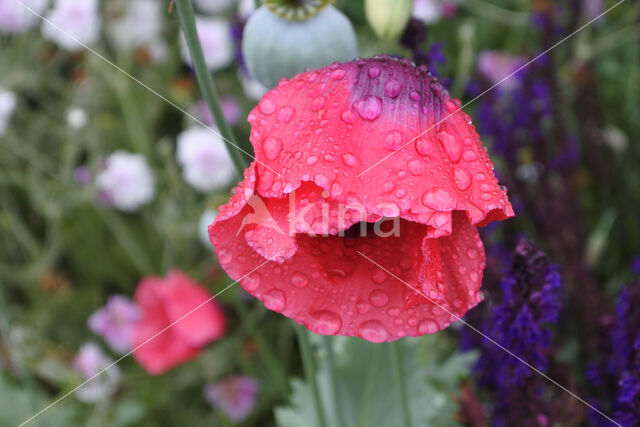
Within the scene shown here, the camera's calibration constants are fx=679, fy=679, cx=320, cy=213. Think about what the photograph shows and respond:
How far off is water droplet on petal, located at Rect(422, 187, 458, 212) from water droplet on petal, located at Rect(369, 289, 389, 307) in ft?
0.33

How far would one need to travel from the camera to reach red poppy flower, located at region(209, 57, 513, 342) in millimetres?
447

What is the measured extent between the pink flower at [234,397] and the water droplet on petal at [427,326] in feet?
2.50

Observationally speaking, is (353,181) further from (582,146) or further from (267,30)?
(582,146)

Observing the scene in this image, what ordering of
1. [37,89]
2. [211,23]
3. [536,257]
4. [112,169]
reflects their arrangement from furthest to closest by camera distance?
[37,89], [211,23], [112,169], [536,257]

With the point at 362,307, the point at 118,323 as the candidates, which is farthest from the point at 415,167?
the point at 118,323

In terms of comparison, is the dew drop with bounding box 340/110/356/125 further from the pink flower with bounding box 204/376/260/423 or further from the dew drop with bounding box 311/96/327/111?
the pink flower with bounding box 204/376/260/423

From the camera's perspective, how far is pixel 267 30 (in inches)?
23.0

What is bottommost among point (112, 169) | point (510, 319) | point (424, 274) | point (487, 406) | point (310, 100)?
point (487, 406)

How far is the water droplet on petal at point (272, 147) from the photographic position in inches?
18.8

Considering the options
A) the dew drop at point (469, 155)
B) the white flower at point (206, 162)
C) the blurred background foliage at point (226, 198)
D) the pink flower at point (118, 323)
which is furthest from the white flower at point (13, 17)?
the dew drop at point (469, 155)

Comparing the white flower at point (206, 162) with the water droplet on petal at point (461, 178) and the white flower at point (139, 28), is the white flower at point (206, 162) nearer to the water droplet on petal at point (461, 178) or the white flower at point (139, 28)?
the white flower at point (139, 28)

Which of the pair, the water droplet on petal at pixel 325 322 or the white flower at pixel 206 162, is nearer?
the water droplet on petal at pixel 325 322

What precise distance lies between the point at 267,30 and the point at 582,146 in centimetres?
96

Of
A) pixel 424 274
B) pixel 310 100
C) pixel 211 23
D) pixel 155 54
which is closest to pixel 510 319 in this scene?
pixel 424 274
